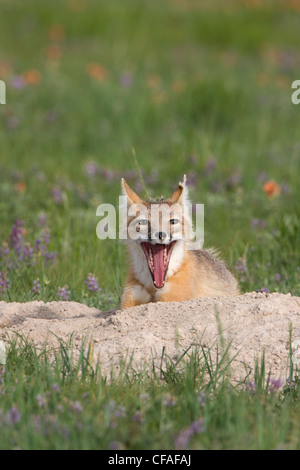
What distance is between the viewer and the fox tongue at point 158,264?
4879mm

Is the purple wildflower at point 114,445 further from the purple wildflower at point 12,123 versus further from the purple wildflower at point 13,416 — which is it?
the purple wildflower at point 12,123

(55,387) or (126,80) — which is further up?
(126,80)

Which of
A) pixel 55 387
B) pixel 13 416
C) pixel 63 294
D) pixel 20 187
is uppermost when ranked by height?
pixel 20 187

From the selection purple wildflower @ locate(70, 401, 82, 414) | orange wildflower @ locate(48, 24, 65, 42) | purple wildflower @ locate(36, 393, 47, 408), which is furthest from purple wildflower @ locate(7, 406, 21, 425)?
orange wildflower @ locate(48, 24, 65, 42)

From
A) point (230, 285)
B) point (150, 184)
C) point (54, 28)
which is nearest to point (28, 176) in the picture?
point (150, 184)

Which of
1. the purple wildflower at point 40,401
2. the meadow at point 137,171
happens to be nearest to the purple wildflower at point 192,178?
the meadow at point 137,171

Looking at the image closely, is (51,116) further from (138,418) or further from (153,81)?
(138,418)

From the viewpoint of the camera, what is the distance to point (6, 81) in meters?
12.5

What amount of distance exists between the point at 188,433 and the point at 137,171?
5836 millimetres

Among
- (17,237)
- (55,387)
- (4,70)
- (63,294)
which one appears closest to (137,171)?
(17,237)

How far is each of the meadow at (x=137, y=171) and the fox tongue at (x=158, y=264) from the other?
795 mm

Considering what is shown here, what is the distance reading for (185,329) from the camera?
4359mm


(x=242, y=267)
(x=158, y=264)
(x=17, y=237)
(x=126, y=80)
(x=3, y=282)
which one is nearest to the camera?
(x=158, y=264)

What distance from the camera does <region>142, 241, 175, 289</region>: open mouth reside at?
4883 millimetres
